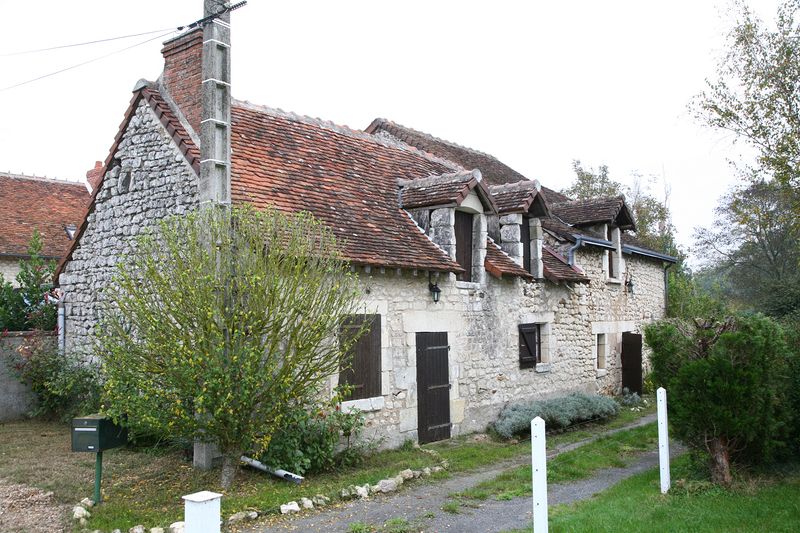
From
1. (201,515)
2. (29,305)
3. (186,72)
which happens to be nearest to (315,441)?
(201,515)

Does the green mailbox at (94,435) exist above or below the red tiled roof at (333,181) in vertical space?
below

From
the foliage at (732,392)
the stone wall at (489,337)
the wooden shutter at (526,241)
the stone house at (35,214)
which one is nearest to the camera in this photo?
the foliage at (732,392)

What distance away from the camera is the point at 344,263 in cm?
933

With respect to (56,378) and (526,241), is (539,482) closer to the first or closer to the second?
(526,241)

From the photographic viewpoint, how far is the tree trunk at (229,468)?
7.76 meters

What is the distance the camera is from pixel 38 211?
19484 millimetres

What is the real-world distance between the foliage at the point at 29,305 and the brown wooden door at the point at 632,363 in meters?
13.3

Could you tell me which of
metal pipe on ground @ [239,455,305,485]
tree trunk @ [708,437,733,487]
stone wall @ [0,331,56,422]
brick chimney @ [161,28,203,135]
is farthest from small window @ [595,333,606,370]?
stone wall @ [0,331,56,422]

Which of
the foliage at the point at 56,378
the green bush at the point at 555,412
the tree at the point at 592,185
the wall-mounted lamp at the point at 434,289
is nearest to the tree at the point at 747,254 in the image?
the tree at the point at 592,185

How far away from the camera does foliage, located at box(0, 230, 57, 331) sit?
12.9m

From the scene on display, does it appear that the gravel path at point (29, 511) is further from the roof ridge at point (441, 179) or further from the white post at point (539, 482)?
the roof ridge at point (441, 179)

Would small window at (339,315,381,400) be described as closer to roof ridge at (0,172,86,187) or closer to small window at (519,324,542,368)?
small window at (519,324,542,368)

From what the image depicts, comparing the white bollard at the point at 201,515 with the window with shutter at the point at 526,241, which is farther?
the window with shutter at the point at 526,241

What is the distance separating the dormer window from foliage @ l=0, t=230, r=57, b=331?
7.91 metres
